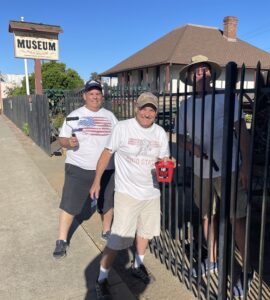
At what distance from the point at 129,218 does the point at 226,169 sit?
93 centimetres

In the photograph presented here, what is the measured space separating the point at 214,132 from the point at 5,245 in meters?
2.77

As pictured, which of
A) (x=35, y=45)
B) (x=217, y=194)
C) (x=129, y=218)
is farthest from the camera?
(x=35, y=45)

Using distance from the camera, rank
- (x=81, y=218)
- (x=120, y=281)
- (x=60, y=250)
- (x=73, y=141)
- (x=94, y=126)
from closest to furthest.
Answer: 1. (x=120, y=281)
2. (x=73, y=141)
3. (x=94, y=126)
4. (x=60, y=250)
5. (x=81, y=218)

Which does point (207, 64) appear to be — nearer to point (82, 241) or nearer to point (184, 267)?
point (184, 267)

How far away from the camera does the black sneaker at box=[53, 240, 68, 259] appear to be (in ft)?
11.8

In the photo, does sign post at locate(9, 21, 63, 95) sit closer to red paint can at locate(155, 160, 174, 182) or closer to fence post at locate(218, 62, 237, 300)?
red paint can at locate(155, 160, 174, 182)

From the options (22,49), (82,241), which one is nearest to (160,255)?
(82,241)

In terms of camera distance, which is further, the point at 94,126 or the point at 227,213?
the point at 94,126

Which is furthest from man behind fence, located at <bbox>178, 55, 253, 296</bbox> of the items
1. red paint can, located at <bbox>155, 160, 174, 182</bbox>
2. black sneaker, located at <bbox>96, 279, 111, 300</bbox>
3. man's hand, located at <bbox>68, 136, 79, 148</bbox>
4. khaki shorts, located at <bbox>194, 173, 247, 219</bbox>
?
man's hand, located at <bbox>68, 136, 79, 148</bbox>

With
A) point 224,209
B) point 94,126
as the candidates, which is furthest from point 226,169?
point 94,126

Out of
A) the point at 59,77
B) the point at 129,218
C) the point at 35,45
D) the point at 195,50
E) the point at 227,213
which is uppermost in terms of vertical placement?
the point at 195,50

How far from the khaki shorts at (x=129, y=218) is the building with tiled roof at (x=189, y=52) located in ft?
65.2

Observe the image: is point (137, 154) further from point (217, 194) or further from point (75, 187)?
point (75, 187)

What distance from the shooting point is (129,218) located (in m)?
2.84
